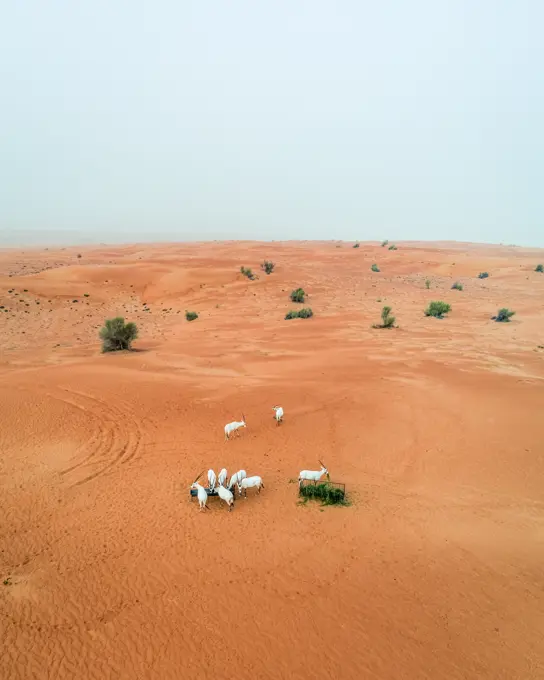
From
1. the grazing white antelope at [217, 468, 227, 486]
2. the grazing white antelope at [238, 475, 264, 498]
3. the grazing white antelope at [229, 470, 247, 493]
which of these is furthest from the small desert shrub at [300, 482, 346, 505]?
the grazing white antelope at [217, 468, 227, 486]

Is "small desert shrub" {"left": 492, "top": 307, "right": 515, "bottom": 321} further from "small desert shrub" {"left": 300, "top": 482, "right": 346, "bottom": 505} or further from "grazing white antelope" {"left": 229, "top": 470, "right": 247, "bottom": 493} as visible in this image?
"grazing white antelope" {"left": 229, "top": 470, "right": 247, "bottom": 493}

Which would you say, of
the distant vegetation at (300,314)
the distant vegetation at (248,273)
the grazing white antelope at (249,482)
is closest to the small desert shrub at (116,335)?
the distant vegetation at (300,314)

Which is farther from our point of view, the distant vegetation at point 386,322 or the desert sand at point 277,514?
the distant vegetation at point 386,322

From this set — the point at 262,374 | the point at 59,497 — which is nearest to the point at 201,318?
the point at 262,374

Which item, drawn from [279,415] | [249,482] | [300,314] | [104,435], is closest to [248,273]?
[300,314]

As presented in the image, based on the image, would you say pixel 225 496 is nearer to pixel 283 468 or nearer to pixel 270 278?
pixel 283 468

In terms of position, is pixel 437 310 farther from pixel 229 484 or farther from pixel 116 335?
pixel 229 484

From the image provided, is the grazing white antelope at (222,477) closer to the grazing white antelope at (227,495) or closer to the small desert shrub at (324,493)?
the grazing white antelope at (227,495)
